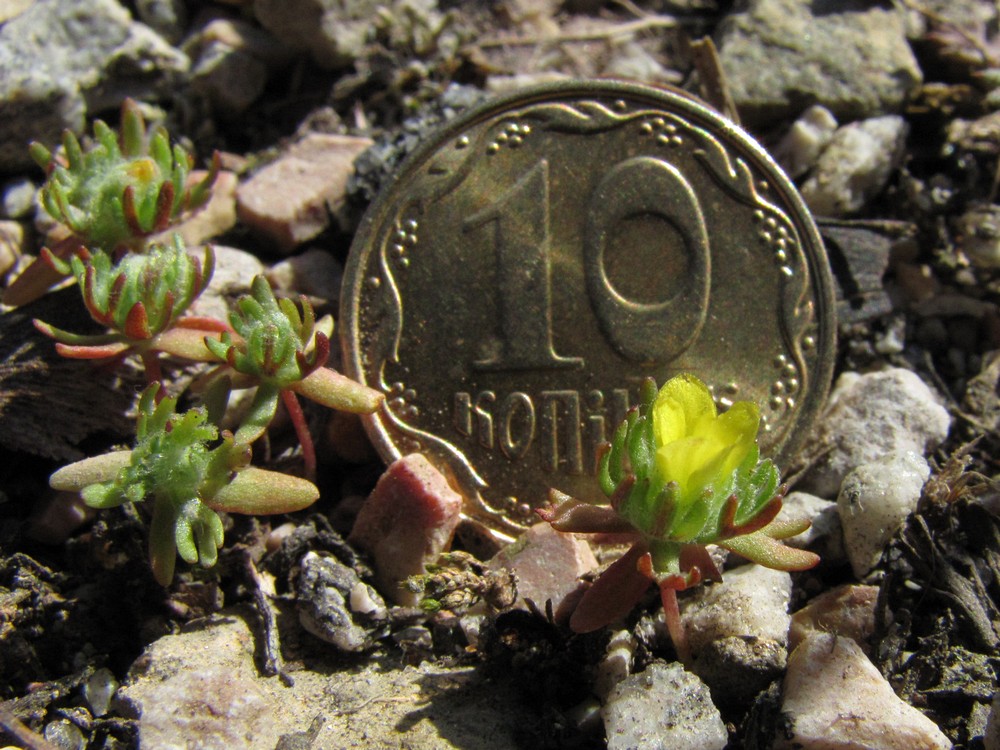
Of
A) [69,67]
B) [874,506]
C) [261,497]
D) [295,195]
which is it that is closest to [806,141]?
[874,506]

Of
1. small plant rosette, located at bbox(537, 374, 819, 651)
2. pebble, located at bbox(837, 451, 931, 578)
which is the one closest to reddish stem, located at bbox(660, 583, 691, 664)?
small plant rosette, located at bbox(537, 374, 819, 651)

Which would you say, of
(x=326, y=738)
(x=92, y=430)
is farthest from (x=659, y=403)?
(x=92, y=430)

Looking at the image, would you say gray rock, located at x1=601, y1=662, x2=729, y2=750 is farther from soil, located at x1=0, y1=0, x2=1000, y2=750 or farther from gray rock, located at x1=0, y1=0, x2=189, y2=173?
gray rock, located at x1=0, y1=0, x2=189, y2=173

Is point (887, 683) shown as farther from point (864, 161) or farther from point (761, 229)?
point (864, 161)

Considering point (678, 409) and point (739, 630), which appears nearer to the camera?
point (678, 409)

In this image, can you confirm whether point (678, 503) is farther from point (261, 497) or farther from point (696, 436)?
point (261, 497)

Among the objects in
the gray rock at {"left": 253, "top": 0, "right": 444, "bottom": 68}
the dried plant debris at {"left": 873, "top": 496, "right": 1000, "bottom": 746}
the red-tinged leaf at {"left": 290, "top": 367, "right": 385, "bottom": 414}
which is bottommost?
the dried plant debris at {"left": 873, "top": 496, "right": 1000, "bottom": 746}
